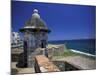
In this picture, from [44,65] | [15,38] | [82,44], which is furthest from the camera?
[82,44]

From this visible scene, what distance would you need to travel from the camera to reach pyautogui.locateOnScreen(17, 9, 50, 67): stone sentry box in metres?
2.18

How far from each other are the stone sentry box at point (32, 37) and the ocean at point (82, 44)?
132 mm

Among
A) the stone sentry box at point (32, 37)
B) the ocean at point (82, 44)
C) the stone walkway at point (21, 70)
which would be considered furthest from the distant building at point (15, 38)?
the ocean at point (82, 44)

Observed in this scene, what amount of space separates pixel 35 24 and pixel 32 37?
6.5 inches

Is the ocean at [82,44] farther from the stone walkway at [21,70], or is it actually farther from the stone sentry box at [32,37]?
the stone walkway at [21,70]

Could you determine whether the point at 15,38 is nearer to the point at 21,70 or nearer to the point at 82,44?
the point at 21,70

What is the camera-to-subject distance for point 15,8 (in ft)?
7.02

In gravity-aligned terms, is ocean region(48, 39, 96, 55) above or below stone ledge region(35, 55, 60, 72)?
above

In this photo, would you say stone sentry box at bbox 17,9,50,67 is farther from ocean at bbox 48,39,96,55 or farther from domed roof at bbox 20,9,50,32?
ocean at bbox 48,39,96,55

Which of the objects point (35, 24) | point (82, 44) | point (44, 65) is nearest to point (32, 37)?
point (35, 24)

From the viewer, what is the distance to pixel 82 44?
2.38 meters

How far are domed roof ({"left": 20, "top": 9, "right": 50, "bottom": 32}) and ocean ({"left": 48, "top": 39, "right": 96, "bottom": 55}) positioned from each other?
0.70 ft

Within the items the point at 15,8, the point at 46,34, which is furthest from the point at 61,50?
the point at 15,8

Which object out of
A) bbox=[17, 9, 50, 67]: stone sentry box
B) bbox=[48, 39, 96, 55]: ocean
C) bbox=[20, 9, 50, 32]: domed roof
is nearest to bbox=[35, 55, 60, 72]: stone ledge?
bbox=[17, 9, 50, 67]: stone sentry box
